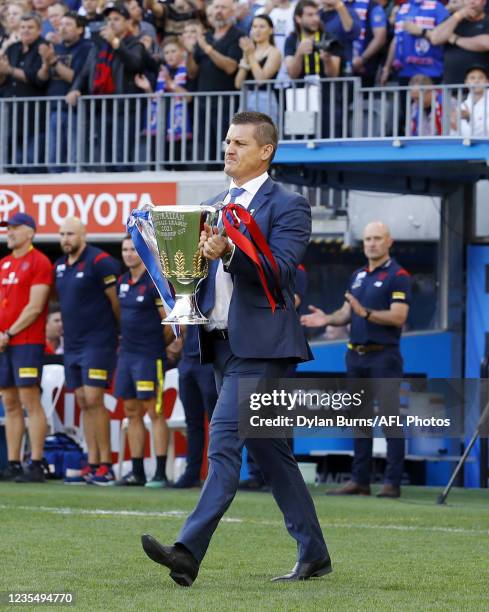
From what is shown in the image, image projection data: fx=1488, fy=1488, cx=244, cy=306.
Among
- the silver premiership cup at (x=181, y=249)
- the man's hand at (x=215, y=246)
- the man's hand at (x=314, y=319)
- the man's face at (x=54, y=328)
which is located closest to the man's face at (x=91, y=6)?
the man's face at (x=54, y=328)

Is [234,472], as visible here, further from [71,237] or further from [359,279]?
[71,237]

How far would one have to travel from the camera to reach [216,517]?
609 centimetres

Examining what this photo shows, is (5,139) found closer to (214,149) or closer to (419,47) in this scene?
(214,149)

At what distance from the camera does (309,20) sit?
15.6 m

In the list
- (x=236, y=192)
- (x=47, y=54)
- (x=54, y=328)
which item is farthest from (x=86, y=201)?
(x=236, y=192)

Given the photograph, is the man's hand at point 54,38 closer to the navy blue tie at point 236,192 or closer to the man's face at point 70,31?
the man's face at point 70,31

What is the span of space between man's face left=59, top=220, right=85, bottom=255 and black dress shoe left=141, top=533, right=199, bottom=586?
7831mm

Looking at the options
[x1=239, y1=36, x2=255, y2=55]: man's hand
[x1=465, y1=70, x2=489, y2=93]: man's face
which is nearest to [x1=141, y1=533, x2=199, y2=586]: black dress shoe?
[x1=465, y1=70, x2=489, y2=93]: man's face

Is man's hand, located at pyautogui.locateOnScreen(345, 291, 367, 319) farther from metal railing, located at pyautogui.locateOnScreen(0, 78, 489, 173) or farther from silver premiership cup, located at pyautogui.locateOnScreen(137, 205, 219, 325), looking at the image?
silver premiership cup, located at pyautogui.locateOnScreen(137, 205, 219, 325)

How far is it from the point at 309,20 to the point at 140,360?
4391 millimetres

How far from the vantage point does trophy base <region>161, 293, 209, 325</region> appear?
6.29 m

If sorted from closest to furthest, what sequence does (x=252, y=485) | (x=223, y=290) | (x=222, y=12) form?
(x=223, y=290) < (x=252, y=485) < (x=222, y=12)

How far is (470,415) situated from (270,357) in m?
3.08

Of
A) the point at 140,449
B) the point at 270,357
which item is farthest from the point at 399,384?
the point at 140,449
